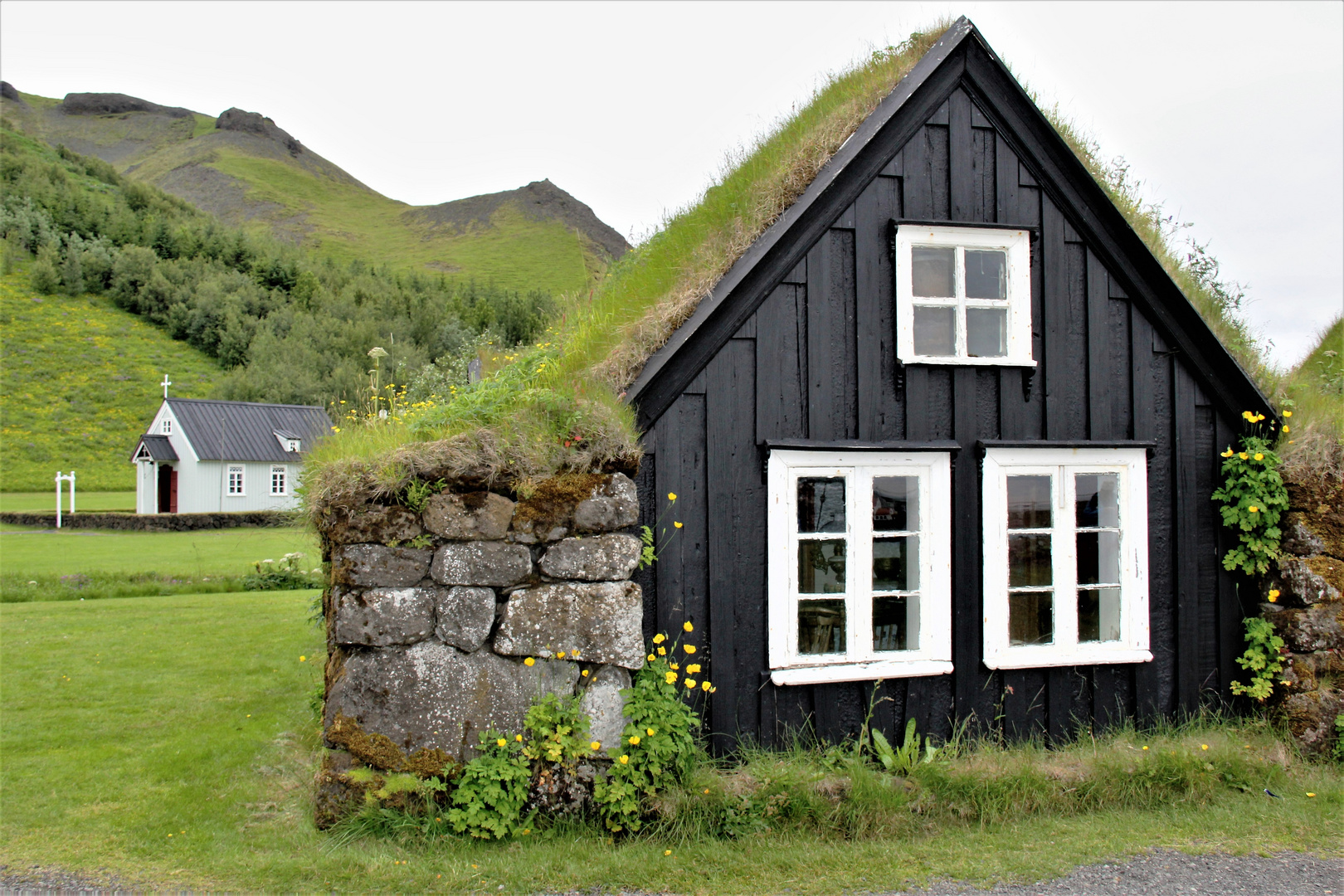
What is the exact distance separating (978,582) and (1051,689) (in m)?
1.02

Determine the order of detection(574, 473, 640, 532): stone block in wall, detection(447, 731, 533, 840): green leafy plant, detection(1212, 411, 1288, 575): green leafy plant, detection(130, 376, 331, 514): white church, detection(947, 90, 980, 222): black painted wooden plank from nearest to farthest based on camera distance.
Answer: detection(447, 731, 533, 840): green leafy plant < detection(574, 473, 640, 532): stone block in wall < detection(1212, 411, 1288, 575): green leafy plant < detection(947, 90, 980, 222): black painted wooden plank < detection(130, 376, 331, 514): white church

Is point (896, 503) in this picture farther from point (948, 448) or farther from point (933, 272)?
point (933, 272)

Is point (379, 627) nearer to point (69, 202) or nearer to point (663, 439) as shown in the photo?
point (663, 439)

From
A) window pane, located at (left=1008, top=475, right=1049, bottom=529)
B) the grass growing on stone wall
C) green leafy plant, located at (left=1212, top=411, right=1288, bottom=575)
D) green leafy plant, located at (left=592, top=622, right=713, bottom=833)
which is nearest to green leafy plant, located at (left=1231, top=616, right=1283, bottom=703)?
the grass growing on stone wall

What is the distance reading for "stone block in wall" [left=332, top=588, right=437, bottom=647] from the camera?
4.81 m

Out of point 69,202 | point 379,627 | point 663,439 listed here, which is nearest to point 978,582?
point 663,439

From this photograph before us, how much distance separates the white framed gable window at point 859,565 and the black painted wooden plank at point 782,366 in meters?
0.22

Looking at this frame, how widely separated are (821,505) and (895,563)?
0.77m

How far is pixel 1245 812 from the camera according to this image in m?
5.38

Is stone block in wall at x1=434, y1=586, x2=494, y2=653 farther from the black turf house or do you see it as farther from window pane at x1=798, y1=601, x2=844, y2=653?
window pane at x1=798, y1=601, x2=844, y2=653

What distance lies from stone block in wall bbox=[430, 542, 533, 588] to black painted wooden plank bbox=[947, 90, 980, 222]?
427 cm

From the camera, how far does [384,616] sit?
191 inches

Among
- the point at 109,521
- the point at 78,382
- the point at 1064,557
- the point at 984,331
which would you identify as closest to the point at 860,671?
the point at 1064,557

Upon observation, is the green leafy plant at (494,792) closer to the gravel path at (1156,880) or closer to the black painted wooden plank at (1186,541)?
the gravel path at (1156,880)
